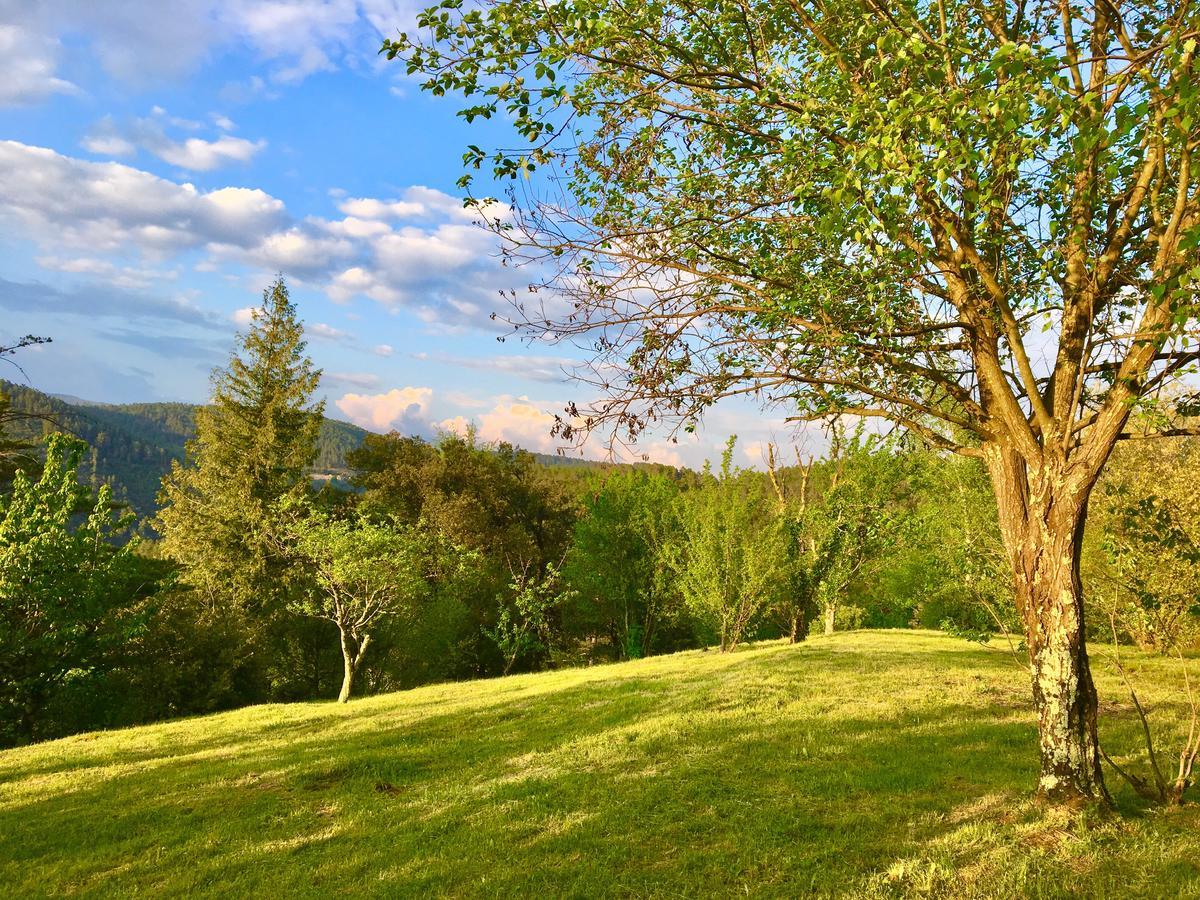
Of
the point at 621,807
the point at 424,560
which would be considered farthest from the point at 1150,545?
the point at 424,560

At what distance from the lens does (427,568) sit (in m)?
36.0

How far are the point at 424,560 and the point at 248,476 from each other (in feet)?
37.6

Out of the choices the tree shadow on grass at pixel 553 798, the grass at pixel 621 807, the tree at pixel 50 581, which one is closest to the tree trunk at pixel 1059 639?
the grass at pixel 621 807

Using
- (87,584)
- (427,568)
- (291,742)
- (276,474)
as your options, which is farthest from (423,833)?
(276,474)

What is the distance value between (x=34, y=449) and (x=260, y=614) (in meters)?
12.3

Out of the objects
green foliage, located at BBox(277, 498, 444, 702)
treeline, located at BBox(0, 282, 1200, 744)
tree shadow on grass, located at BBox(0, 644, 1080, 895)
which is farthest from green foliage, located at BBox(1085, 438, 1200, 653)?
green foliage, located at BBox(277, 498, 444, 702)

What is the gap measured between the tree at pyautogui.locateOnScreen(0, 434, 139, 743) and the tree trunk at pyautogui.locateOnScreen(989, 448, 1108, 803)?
23370mm

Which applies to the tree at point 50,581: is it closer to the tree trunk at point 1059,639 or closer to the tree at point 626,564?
the tree trunk at point 1059,639

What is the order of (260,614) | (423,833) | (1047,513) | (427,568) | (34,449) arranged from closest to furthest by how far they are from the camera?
(1047,513), (423,833), (34,449), (260,614), (427,568)

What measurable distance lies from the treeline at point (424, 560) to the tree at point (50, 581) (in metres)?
0.08

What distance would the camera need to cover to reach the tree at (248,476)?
3347cm

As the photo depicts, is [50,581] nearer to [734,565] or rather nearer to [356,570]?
[356,570]

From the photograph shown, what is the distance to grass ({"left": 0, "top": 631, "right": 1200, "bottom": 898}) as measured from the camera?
635 centimetres

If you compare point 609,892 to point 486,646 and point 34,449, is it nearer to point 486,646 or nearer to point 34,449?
point 34,449
